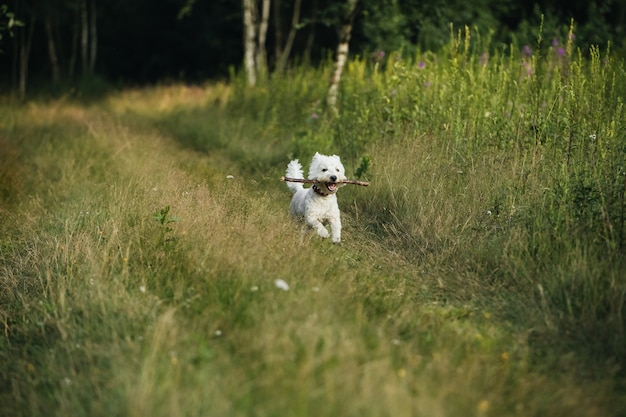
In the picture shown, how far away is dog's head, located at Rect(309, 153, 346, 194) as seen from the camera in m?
5.89

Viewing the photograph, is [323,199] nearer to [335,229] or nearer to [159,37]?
[335,229]

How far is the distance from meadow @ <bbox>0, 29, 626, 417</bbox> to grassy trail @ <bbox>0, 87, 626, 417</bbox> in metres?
0.02

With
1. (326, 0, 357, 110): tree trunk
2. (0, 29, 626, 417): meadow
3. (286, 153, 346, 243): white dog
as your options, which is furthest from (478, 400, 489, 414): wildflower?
(326, 0, 357, 110): tree trunk

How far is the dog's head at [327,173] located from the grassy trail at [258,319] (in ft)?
1.59

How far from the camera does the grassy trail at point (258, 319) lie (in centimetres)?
329

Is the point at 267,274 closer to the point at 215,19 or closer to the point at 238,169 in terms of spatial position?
the point at 238,169

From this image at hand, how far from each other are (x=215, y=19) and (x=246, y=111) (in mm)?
18300

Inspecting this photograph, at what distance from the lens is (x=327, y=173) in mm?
5902

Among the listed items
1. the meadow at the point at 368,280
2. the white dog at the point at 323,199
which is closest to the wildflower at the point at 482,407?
the meadow at the point at 368,280

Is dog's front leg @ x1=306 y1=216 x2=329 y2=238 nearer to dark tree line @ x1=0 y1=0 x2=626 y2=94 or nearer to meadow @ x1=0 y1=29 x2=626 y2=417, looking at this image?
meadow @ x1=0 y1=29 x2=626 y2=417

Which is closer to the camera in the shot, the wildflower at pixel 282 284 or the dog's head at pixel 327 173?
the wildflower at pixel 282 284

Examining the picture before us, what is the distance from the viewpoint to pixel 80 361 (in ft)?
12.6

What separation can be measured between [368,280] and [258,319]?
4.39 feet

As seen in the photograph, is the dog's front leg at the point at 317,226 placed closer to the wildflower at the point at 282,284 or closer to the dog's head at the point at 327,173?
the dog's head at the point at 327,173
